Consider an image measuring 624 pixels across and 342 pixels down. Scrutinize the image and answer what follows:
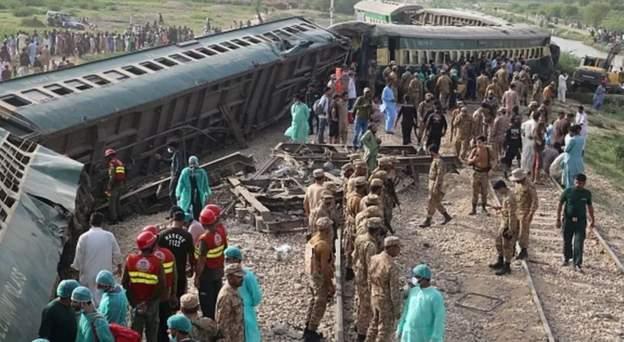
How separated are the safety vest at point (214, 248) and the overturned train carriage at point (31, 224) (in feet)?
4.70

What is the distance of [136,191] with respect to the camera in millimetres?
13430

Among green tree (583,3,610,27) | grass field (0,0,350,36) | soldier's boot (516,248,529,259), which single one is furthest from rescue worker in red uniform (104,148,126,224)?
green tree (583,3,610,27)

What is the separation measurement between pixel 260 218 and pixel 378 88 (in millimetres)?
11697

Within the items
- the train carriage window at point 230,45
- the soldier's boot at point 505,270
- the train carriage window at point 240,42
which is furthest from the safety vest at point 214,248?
the train carriage window at point 240,42

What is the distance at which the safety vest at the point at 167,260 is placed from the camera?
7.55m

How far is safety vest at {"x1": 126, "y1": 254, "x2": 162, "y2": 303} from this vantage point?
741 centimetres

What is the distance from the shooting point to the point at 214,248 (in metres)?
8.35

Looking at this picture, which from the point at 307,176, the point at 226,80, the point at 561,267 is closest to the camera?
the point at 561,267

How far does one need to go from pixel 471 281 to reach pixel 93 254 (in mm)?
5308

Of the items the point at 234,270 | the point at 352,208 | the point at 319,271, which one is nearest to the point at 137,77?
the point at 352,208

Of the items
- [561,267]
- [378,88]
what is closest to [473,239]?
[561,267]

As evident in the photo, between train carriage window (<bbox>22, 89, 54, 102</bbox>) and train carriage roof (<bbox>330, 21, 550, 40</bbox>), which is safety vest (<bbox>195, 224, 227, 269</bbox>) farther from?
train carriage roof (<bbox>330, 21, 550, 40</bbox>)

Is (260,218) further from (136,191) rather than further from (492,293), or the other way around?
(492,293)

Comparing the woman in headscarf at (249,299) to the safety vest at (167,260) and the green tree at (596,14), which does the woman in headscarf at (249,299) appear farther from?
the green tree at (596,14)
